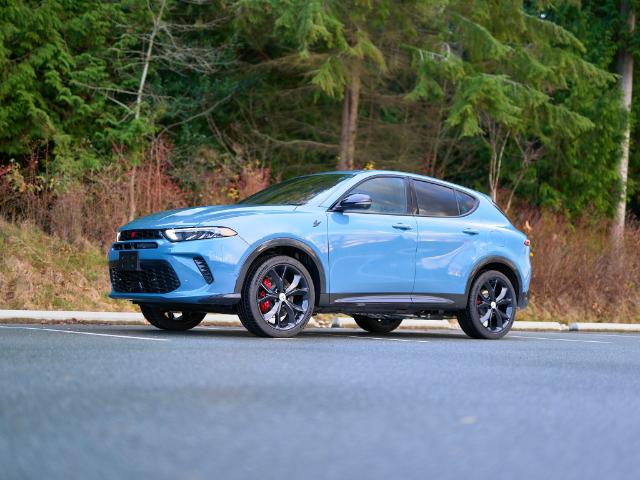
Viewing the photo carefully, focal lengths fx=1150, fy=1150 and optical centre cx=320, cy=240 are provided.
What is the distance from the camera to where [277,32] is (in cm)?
2342

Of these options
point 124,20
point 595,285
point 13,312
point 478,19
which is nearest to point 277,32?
point 124,20

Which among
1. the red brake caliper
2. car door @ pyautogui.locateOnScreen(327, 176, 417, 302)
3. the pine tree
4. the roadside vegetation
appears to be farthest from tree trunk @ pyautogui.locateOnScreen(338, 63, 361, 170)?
the red brake caliper

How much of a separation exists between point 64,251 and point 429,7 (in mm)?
10633

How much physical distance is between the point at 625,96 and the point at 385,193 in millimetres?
20706

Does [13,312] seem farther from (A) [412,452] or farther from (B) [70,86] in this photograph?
(B) [70,86]

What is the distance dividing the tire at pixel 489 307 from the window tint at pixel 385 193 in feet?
4.40

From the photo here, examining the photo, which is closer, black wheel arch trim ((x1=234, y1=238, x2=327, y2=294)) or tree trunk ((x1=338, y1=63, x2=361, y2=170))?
black wheel arch trim ((x1=234, y1=238, x2=327, y2=294))

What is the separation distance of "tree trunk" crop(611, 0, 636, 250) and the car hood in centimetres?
1850

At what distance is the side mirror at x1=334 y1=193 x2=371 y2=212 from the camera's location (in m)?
11.5

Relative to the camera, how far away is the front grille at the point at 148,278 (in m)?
10.9

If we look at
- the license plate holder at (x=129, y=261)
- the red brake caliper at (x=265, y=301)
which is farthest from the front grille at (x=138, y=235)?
the red brake caliper at (x=265, y=301)

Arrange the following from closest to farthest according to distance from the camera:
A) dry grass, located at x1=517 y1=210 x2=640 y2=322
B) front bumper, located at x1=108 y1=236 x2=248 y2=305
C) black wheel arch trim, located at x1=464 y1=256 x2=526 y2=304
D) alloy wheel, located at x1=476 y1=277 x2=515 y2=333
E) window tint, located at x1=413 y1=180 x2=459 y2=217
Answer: front bumper, located at x1=108 y1=236 x2=248 y2=305 < window tint, located at x1=413 y1=180 x2=459 y2=217 < black wheel arch trim, located at x1=464 y1=256 x2=526 y2=304 < alloy wheel, located at x1=476 y1=277 x2=515 y2=333 < dry grass, located at x1=517 y1=210 x2=640 y2=322

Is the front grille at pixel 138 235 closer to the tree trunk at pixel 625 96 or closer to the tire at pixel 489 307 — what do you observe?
the tire at pixel 489 307

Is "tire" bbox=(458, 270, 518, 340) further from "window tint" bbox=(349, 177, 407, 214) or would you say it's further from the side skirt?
"window tint" bbox=(349, 177, 407, 214)
